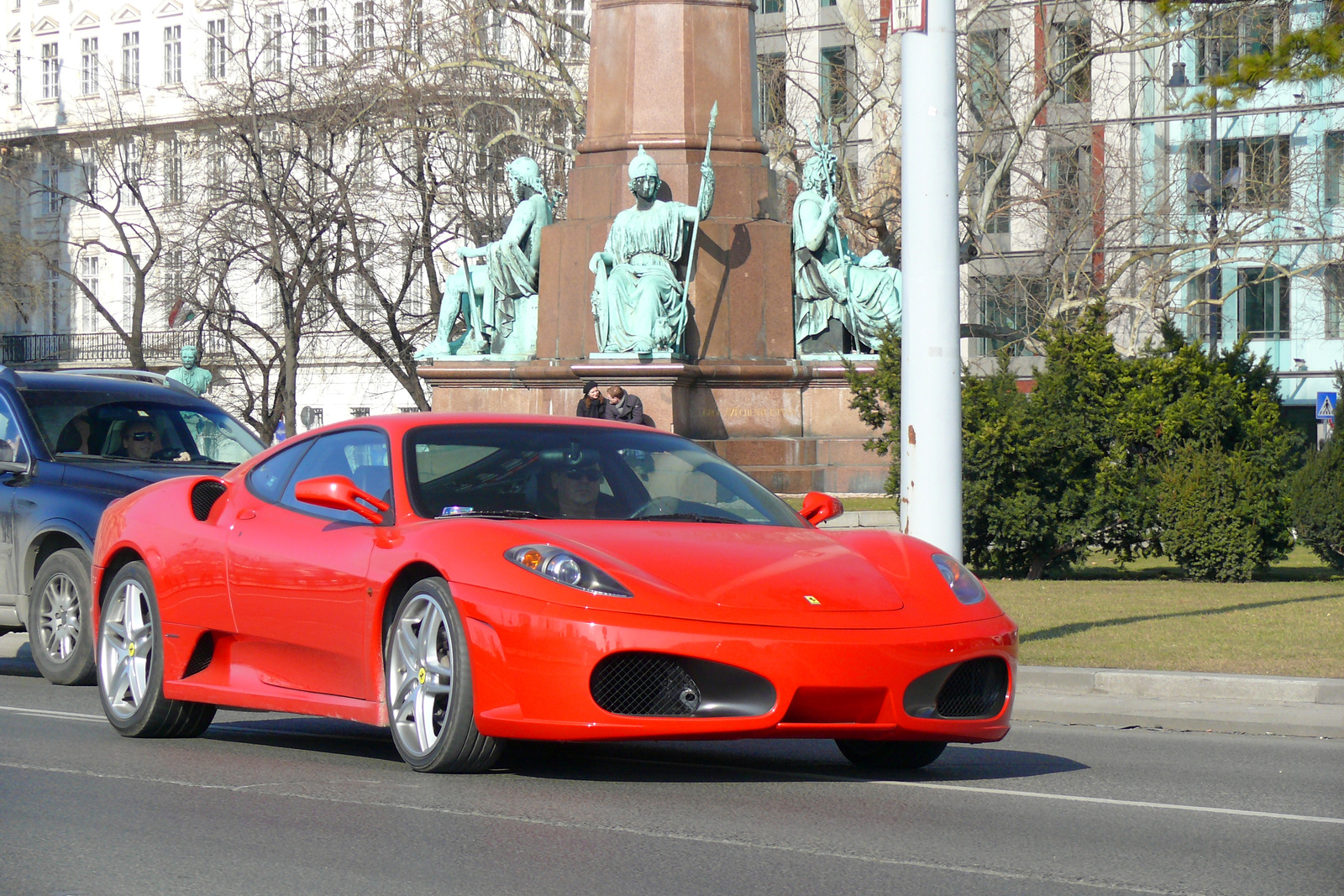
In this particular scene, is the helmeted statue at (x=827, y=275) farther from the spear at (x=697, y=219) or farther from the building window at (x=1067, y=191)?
the building window at (x=1067, y=191)

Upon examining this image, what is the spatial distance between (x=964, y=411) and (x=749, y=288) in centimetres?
897

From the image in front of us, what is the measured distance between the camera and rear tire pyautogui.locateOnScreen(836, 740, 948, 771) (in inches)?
298

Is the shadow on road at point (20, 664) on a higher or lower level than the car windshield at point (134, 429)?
lower

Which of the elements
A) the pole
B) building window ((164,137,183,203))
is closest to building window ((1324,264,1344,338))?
building window ((164,137,183,203))

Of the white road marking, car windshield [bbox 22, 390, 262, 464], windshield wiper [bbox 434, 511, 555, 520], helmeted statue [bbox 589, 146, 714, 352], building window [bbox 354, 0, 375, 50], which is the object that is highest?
building window [bbox 354, 0, 375, 50]

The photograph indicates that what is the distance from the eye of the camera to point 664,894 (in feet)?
16.8

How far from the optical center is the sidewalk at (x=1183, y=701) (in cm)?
985

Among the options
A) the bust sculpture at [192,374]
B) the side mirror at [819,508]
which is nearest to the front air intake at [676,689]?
the side mirror at [819,508]

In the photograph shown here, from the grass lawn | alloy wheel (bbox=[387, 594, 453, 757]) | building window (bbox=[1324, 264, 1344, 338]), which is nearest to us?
alloy wheel (bbox=[387, 594, 453, 757])

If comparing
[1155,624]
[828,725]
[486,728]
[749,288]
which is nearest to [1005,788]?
[828,725]

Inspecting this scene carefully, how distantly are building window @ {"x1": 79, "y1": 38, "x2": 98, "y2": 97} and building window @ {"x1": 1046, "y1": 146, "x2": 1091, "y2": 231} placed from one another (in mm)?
46923

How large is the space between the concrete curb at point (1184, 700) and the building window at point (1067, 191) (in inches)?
1032

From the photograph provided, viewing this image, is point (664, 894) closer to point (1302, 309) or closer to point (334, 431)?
point (334, 431)

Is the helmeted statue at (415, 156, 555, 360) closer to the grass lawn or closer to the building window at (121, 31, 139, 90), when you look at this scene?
the grass lawn
